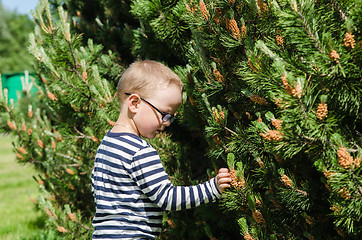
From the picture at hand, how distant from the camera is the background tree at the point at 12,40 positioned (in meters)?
37.4

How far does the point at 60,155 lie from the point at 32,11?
4.57ft

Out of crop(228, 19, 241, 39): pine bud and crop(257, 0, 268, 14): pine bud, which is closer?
crop(257, 0, 268, 14): pine bud

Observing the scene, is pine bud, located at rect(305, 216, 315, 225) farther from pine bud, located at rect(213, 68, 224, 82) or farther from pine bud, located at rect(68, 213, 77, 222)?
pine bud, located at rect(68, 213, 77, 222)

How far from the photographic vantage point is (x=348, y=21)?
1.33 metres

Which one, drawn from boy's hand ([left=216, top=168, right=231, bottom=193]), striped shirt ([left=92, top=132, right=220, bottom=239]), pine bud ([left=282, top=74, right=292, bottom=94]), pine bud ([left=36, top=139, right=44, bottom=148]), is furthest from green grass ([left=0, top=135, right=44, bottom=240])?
pine bud ([left=282, top=74, right=292, bottom=94])

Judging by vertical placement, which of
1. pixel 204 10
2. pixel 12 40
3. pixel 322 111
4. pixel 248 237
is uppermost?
pixel 12 40

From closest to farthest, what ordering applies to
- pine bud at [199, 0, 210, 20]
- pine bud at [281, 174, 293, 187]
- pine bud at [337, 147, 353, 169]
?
pine bud at [337, 147, 353, 169] < pine bud at [281, 174, 293, 187] < pine bud at [199, 0, 210, 20]

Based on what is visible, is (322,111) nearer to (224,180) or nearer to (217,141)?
(224,180)

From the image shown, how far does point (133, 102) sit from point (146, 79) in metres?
0.15

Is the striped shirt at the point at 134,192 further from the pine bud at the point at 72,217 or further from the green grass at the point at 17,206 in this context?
the green grass at the point at 17,206

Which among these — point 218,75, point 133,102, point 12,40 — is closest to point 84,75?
point 133,102

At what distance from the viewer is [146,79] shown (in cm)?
203

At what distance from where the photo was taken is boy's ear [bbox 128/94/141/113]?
6.63 ft

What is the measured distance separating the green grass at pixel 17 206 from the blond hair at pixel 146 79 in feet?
8.05
